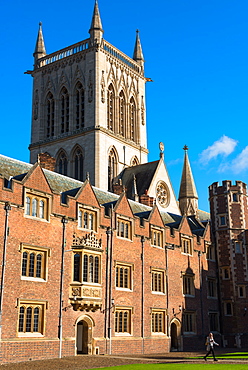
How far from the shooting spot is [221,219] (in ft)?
159

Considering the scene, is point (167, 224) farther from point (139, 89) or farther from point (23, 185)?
point (139, 89)

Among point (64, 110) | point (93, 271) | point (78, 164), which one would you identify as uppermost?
point (64, 110)

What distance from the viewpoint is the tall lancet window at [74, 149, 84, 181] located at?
7131 cm

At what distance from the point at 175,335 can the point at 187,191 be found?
3969 cm

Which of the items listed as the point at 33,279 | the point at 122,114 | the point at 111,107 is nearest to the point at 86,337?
the point at 33,279

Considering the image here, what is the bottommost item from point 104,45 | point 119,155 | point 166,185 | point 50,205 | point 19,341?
point 19,341

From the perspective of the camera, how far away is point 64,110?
77.2m

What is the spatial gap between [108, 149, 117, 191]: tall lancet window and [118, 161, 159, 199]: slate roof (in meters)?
1.26

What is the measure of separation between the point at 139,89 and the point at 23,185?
5647 centimetres

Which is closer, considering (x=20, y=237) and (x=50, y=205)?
(x=20, y=237)

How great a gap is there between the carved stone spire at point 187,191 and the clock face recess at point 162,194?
727 centimetres

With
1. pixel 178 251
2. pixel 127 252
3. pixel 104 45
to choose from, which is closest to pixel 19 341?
pixel 127 252

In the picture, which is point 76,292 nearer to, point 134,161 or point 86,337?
point 86,337

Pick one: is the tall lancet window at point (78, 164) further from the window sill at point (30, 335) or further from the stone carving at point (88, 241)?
the window sill at point (30, 335)
